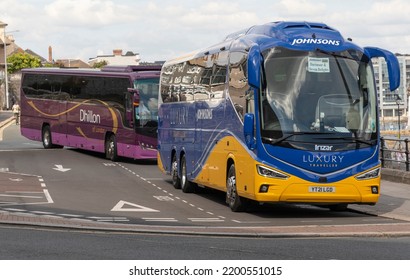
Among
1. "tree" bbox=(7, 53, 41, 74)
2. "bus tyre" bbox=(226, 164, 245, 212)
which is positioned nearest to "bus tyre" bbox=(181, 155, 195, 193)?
"bus tyre" bbox=(226, 164, 245, 212)

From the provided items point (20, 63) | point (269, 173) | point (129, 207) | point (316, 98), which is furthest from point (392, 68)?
point (20, 63)

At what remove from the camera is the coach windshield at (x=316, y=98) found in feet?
64.6

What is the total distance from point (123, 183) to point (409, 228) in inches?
510

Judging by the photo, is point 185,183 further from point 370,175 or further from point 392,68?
point 392,68

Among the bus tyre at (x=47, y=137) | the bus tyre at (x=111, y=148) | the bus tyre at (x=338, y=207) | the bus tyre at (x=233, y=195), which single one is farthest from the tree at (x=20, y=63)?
the bus tyre at (x=338, y=207)

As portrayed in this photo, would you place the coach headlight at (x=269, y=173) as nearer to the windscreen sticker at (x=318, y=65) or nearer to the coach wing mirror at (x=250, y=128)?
the coach wing mirror at (x=250, y=128)

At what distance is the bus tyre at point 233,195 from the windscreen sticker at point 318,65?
2.85 meters

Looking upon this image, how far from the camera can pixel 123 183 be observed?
96.1 ft

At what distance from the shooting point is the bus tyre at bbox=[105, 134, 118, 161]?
37875 millimetres

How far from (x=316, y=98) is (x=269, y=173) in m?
1.65

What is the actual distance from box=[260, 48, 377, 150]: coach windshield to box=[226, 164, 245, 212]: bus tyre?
204cm

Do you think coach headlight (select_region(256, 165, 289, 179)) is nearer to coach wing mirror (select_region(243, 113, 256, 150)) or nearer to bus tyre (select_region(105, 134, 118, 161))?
coach wing mirror (select_region(243, 113, 256, 150))
